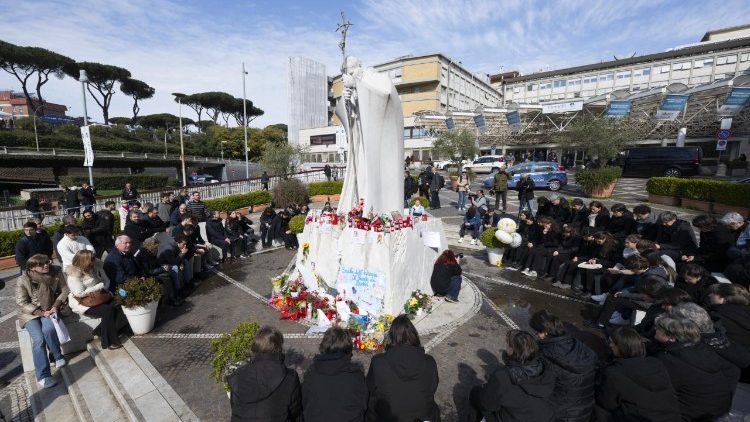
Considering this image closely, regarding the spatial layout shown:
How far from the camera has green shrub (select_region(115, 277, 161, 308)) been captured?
5855 mm

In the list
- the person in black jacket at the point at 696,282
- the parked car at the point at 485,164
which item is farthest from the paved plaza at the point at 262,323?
the parked car at the point at 485,164

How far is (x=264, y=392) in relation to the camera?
3.16m

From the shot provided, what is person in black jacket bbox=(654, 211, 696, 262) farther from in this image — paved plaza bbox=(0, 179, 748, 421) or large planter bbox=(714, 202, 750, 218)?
large planter bbox=(714, 202, 750, 218)

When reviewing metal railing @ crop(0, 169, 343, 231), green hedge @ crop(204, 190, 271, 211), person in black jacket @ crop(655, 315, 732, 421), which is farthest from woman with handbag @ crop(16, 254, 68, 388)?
green hedge @ crop(204, 190, 271, 211)

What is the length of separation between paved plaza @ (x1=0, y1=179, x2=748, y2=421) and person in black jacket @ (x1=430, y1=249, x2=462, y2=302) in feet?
1.11

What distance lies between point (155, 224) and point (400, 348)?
931 cm

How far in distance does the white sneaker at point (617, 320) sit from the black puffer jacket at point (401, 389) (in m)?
4.29

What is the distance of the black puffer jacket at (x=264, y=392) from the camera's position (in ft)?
10.3

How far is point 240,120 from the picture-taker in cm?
8669

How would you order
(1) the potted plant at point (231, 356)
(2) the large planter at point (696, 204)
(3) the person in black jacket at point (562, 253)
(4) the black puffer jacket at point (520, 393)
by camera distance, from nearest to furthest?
1. (4) the black puffer jacket at point (520, 393)
2. (1) the potted plant at point (231, 356)
3. (3) the person in black jacket at point (562, 253)
4. (2) the large planter at point (696, 204)

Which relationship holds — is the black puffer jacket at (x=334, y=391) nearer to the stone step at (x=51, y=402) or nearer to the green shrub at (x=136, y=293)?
the stone step at (x=51, y=402)

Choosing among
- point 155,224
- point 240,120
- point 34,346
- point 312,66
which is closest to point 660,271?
point 34,346

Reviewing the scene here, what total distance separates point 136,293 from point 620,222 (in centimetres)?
1021

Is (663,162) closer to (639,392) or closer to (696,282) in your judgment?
(696,282)
